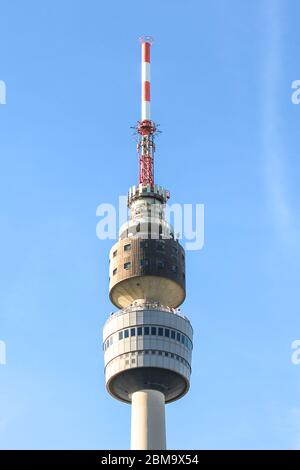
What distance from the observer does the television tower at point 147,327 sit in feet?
481

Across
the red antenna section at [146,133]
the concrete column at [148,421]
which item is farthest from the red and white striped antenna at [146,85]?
the concrete column at [148,421]

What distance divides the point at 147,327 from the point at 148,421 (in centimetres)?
1612

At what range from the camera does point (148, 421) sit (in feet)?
472

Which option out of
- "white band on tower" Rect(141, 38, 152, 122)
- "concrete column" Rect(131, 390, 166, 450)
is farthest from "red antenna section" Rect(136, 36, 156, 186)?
"concrete column" Rect(131, 390, 166, 450)

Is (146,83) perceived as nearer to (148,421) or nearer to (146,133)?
(146,133)

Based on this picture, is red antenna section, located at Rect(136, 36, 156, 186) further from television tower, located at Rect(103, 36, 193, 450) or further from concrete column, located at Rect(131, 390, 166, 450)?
concrete column, located at Rect(131, 390, 166, 450)

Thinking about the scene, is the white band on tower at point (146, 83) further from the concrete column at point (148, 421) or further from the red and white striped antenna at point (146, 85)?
the concrete column at point (148, 421)

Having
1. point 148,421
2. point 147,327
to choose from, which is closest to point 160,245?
point 147,327
